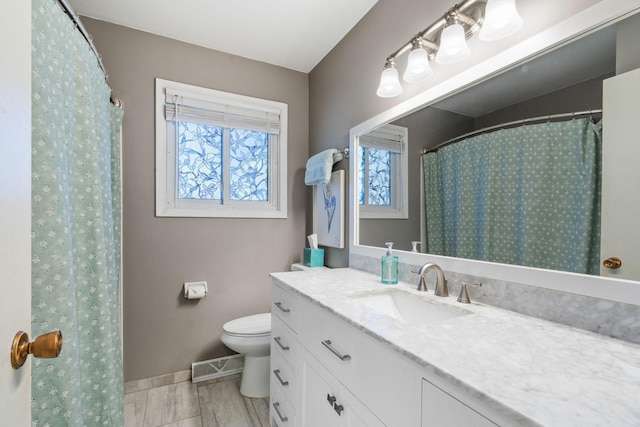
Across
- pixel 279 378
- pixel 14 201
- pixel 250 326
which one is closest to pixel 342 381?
pixel 279 378

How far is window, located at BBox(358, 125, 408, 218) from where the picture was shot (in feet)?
5.16

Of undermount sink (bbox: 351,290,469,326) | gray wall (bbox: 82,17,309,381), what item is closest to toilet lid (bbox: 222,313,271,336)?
gray wall (bbox: 82,17,309,381)

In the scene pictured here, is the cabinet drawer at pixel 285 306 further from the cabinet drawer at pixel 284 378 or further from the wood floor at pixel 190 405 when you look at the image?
the wood floor at pixel 190 405

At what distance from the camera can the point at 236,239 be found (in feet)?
7.62

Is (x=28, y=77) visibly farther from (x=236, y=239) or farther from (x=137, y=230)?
(x=236, y=239)

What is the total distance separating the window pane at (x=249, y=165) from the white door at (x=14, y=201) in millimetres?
1817

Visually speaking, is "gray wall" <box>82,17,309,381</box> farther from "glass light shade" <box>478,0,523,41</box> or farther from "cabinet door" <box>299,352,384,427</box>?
"glass light shade" <box>478,0,523,41</box>

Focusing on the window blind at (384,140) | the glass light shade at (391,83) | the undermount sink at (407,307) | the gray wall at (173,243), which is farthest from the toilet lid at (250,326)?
the glass light shade at (391,83)

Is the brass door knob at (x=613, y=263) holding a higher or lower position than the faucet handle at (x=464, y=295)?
higher

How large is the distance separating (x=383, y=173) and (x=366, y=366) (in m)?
1.10

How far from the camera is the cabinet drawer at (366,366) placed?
2.35 feet

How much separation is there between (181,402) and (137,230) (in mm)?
1173

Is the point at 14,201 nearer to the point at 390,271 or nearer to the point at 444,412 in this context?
the point at 444,412

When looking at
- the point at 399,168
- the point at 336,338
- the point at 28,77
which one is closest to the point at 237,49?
the point at 399,168
